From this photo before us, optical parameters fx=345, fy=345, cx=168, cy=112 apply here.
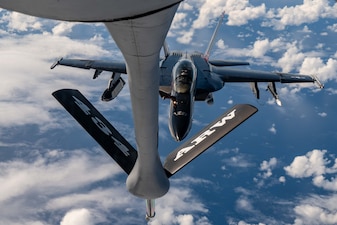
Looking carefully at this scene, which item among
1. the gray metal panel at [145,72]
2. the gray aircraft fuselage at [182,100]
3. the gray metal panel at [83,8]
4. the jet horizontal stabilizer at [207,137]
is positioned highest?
the gray metal panel at [83,8]

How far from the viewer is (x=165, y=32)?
19.5 ft

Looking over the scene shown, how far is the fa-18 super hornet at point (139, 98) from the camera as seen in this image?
13.6ft

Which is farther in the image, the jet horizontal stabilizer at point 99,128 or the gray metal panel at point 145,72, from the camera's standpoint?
the jet horizontal stabilizer at point 99,128

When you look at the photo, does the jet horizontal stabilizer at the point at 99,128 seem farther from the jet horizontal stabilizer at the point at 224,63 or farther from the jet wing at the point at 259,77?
the jet horizontal stabilizer at the point at 224,63

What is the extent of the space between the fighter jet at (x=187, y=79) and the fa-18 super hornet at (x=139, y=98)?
443 inches

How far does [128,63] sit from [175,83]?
1783cm

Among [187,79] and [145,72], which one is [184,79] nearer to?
[187,79]

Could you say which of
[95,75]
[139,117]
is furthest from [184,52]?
[139,117]

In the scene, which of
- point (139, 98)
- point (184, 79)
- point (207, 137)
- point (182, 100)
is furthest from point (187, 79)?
point (139, 98)

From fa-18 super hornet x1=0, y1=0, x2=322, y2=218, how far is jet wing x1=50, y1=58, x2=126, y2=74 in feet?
58.7

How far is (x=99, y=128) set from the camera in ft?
39.4

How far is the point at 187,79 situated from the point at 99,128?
12.8 metres

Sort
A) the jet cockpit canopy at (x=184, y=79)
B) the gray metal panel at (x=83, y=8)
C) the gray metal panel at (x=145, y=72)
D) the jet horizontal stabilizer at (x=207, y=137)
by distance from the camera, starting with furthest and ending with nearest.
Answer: the jet cockpit canopy at (x=184, y=79) < the jet horizontal stabilizer at (x=207, y=137) < the gray metal panel at (x=145, y=72) < the gray metal panel at (x=83, y=8)

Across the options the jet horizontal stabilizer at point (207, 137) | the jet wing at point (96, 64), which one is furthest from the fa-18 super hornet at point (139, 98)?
the jet wing at point (96, 64)
